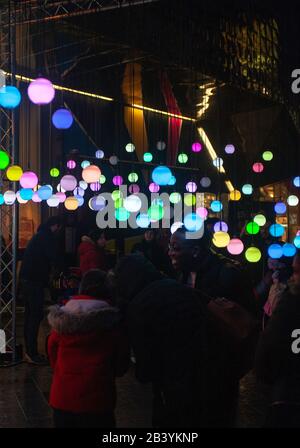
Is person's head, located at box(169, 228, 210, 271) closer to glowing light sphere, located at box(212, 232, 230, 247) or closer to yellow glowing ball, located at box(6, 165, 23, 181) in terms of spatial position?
glowing light sphere, located at box(212, 232, 230, 247)

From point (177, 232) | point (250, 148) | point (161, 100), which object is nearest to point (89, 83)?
point (161, 100)

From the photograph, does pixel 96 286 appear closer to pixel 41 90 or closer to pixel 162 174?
pixel 41 90

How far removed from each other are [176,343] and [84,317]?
61cm

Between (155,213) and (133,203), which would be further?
(155,213)

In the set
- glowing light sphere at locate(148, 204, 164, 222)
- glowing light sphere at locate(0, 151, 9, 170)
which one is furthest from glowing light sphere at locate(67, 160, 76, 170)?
glowing light sphere at locate(0, 151, 9, 170)

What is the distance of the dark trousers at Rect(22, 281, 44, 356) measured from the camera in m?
6.95

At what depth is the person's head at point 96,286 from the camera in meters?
3.29

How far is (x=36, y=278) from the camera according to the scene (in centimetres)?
700

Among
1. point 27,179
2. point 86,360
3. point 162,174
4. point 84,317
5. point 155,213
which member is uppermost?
point 162,174

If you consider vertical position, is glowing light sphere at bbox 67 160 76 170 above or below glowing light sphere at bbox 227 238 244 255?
above

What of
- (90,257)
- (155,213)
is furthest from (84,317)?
(90,257)

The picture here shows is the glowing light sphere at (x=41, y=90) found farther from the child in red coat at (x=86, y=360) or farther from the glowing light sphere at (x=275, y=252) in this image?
the child in red coat at (x=86, y=360)

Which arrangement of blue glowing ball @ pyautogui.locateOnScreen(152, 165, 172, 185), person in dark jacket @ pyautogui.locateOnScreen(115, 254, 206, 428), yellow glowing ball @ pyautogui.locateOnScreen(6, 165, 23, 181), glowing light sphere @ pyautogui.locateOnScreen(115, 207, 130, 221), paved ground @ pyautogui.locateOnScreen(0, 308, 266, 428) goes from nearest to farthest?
person in dark jacket @ pyautogui.locateOnScreen(115, 254, 206, 428) → paved ground @ pyautogui.locateOnScreen(0, 308, 266, 428) → yellow glowing ball @ pyautogui.locateOnScreen(6, 165, 23, 181) → blue glowing ball @ pyautogui.locateOnScreen(152, 165, 172, 185) → glowing light sphere @ pyautogui.locateOnScreen(115, 207, 130, 221)
